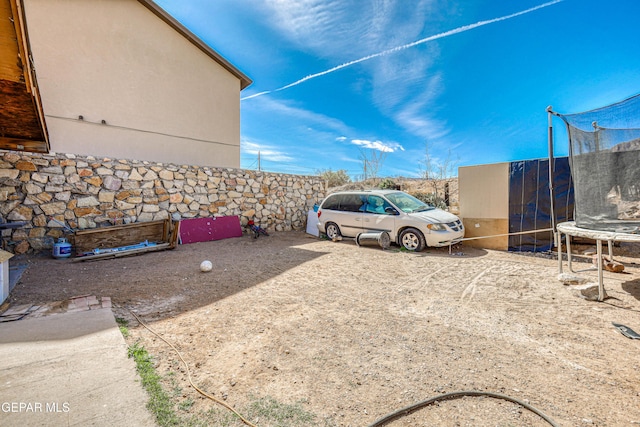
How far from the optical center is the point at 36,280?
4.08 m

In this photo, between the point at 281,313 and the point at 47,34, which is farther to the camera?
the point at 47,34

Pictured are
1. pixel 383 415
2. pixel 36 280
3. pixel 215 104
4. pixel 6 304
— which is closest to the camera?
pixel 383 415

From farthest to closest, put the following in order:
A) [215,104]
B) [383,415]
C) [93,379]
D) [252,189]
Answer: [215,104] → [252,189] → [93,379] → [383,415]

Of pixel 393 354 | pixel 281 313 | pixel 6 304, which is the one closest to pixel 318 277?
pixel 281 313

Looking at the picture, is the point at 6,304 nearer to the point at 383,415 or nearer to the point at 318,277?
the point at 318,277

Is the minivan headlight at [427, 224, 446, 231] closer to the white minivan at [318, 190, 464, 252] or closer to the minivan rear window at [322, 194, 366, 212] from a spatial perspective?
the white minivan at [318, 190, 464, 252]

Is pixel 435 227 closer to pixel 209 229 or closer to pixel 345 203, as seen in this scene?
pixel 345 203

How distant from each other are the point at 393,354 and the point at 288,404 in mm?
989

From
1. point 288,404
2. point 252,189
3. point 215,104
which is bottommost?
point 288,404

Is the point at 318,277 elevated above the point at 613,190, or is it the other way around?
the point at 613,190

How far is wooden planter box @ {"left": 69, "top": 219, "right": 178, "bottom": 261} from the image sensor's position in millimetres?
5844

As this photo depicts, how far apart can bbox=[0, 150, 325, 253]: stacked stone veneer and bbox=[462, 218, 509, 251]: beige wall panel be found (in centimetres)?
651

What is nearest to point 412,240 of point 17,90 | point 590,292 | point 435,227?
point 435,227

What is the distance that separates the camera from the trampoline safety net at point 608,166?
344cm
